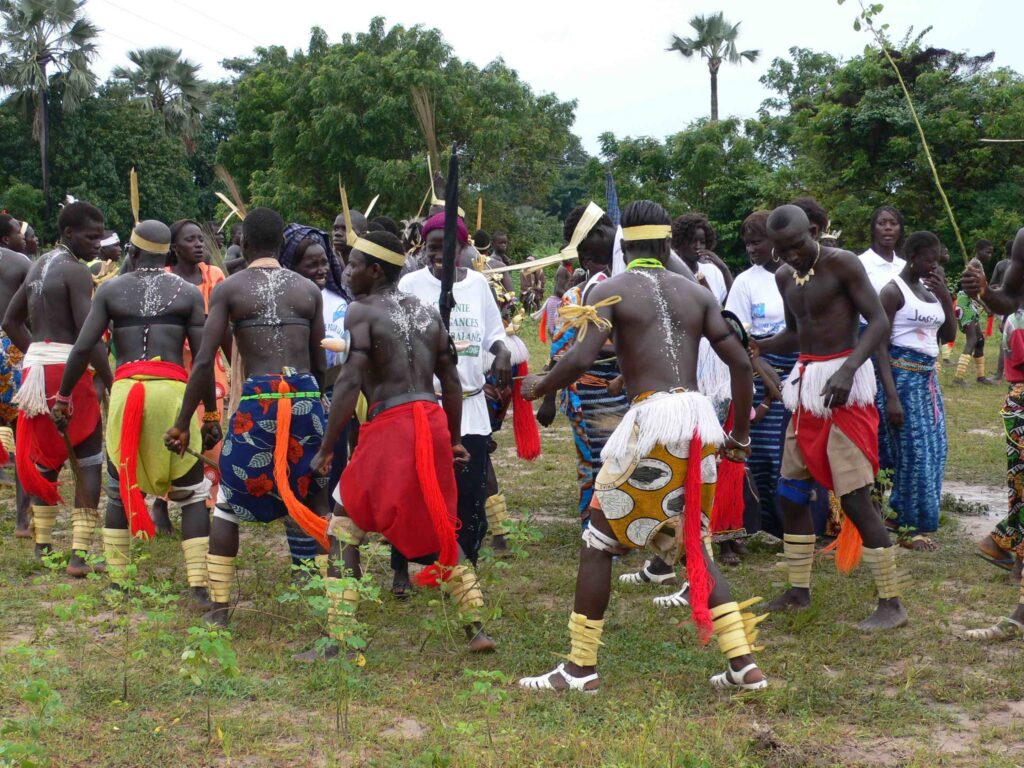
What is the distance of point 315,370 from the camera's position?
5594 mm

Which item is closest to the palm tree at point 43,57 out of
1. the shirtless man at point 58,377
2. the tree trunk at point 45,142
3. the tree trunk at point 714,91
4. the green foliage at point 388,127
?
the tree trunk at point 45,142

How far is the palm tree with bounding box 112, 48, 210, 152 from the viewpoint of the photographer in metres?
41.8

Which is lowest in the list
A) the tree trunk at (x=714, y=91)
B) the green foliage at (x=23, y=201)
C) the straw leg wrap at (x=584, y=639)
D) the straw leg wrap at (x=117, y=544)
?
the straw leg wrap at (x=584, y=639)

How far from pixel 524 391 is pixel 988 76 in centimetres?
2120

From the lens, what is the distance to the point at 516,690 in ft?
14.8

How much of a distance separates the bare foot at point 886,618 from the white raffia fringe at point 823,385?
0.96m

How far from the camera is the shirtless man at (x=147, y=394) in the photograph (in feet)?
18.7

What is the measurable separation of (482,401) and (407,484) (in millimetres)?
1503

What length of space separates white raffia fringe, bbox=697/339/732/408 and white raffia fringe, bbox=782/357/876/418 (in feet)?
3.80

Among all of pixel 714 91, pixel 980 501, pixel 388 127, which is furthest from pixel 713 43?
pixel 980 501

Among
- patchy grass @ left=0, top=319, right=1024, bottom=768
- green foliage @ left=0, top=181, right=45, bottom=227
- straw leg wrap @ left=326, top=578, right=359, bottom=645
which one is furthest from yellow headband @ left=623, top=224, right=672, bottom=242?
green foliage @ left=0, top=181, right=45, bottom=227

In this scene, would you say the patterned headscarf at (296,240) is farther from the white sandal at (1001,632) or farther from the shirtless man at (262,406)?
the white sandal at (1001,632)

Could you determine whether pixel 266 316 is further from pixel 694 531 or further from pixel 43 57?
pixel 43 57

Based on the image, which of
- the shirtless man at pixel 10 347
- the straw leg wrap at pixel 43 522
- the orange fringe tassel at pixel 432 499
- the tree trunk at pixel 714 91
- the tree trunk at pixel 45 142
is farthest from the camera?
the tree trunk at pixel 714 91
